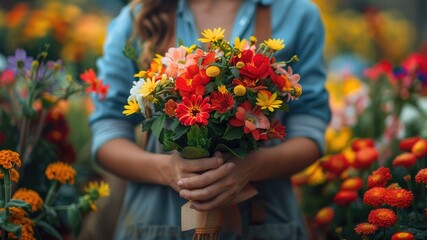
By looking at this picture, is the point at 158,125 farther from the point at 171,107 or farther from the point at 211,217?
the point at 211,217

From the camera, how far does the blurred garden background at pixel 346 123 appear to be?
7.17 feet

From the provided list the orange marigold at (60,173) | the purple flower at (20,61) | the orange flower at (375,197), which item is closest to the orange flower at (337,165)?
the orange flower at (375,197)

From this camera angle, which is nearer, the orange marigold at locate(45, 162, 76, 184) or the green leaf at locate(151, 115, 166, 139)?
the green leaf at locate(151, 115, 166, 139)

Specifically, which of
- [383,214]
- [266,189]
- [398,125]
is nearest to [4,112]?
[266,189]

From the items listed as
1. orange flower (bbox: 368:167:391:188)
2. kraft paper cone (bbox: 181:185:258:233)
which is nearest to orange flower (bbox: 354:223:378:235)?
orange flower (bbox: 368:167:391:188)

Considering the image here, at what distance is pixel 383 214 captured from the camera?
5.83ft

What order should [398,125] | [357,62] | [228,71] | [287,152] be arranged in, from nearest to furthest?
[228,71]
[287,152]
[398,125]
[357,62]

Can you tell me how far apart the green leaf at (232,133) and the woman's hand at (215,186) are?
0.32 ft

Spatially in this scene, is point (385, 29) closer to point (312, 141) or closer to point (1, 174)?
point (312, 141)

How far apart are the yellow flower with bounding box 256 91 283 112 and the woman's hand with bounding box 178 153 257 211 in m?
0.18

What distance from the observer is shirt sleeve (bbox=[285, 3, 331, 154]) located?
2191 mm

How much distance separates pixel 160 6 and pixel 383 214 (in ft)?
3.08

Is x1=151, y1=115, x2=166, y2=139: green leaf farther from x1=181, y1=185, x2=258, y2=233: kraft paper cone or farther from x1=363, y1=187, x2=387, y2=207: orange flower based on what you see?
x1=363, y1=187, x2=387, y2=207: orange flower

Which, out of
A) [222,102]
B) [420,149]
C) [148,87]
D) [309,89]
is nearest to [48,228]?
[148,87]
